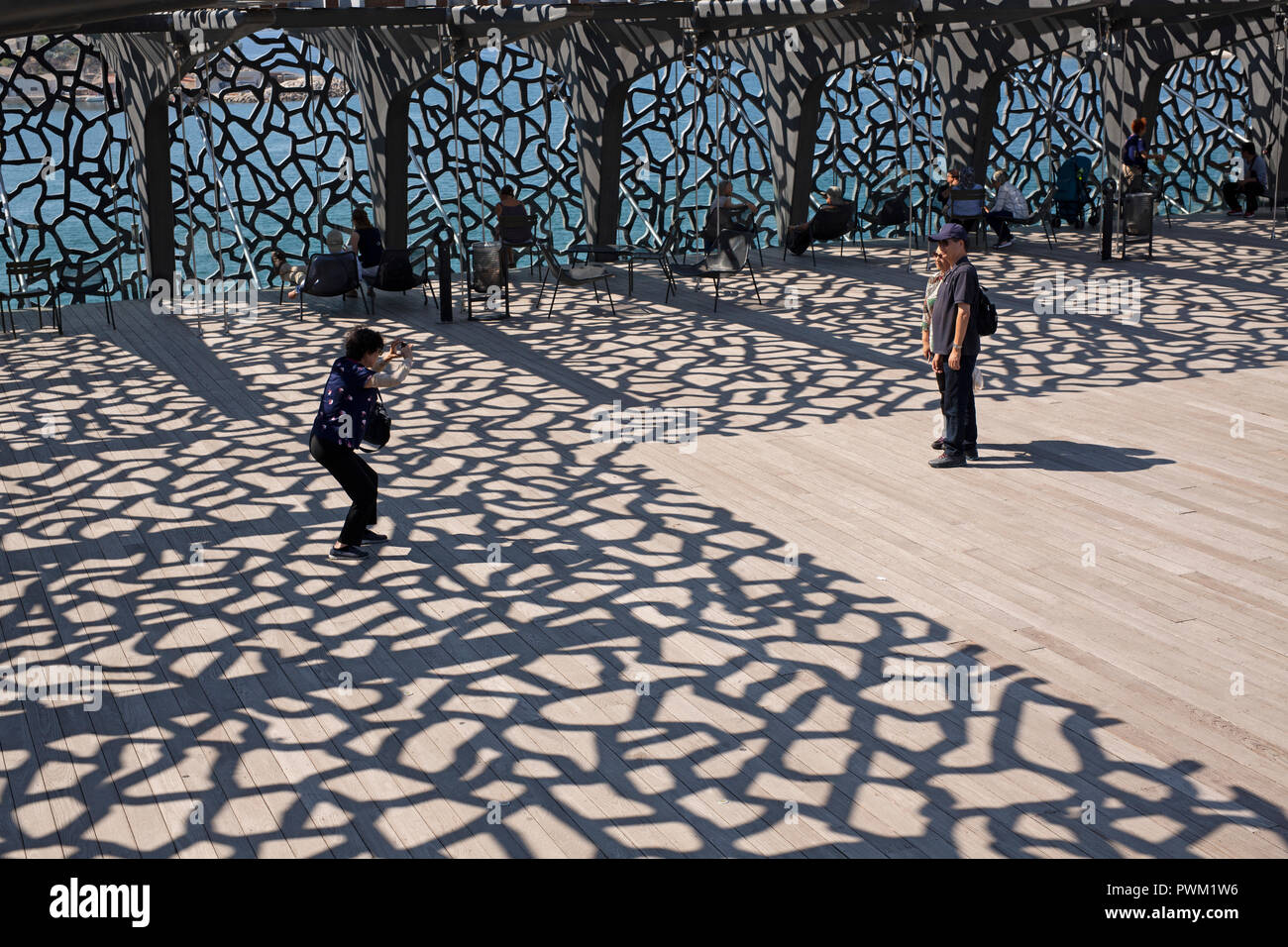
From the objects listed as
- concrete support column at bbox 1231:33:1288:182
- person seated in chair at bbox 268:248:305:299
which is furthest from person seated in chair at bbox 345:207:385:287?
concrete support column at bbox 1231:33:1288:182

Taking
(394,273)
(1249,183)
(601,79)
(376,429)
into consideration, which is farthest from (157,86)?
(1249,183)

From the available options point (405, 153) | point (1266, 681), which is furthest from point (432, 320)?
point (1266, 681)

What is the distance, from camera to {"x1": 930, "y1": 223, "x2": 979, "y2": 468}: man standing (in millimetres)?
8570

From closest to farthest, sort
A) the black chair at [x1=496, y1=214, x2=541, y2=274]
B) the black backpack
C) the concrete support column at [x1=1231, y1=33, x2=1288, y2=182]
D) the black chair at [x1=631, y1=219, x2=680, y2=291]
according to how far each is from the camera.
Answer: the black backpack → the black chair at [x1=631, y1=219, x2=680, y2=291] → the black chair at [x1=496, y1=214, x2=541, y2=274] → the concrete support column at [x1=1231, y1=33, x2=1288, y2=182]

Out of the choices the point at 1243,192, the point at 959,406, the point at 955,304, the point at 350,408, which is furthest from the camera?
the point at 1243,192

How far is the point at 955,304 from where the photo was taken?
8.59m

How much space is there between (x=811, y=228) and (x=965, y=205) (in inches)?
72.1

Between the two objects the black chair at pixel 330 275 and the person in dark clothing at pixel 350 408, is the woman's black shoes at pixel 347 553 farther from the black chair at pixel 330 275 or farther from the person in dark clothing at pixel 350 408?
the black chair at pixel 330 275

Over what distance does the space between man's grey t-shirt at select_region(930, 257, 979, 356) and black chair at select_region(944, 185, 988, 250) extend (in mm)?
8458

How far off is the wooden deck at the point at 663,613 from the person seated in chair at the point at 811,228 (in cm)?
512

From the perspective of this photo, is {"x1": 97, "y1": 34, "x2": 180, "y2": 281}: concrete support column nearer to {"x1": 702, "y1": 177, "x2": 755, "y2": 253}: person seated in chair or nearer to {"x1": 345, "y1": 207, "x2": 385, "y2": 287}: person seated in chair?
{"x1": 345, "y1": 207, "x2": 385, "y2": 287}: person seated in chair

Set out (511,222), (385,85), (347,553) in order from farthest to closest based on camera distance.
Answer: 1. (385,85)
2. (511,222)
3. (347,553)

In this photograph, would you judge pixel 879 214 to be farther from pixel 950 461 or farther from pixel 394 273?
pixel 950 461
